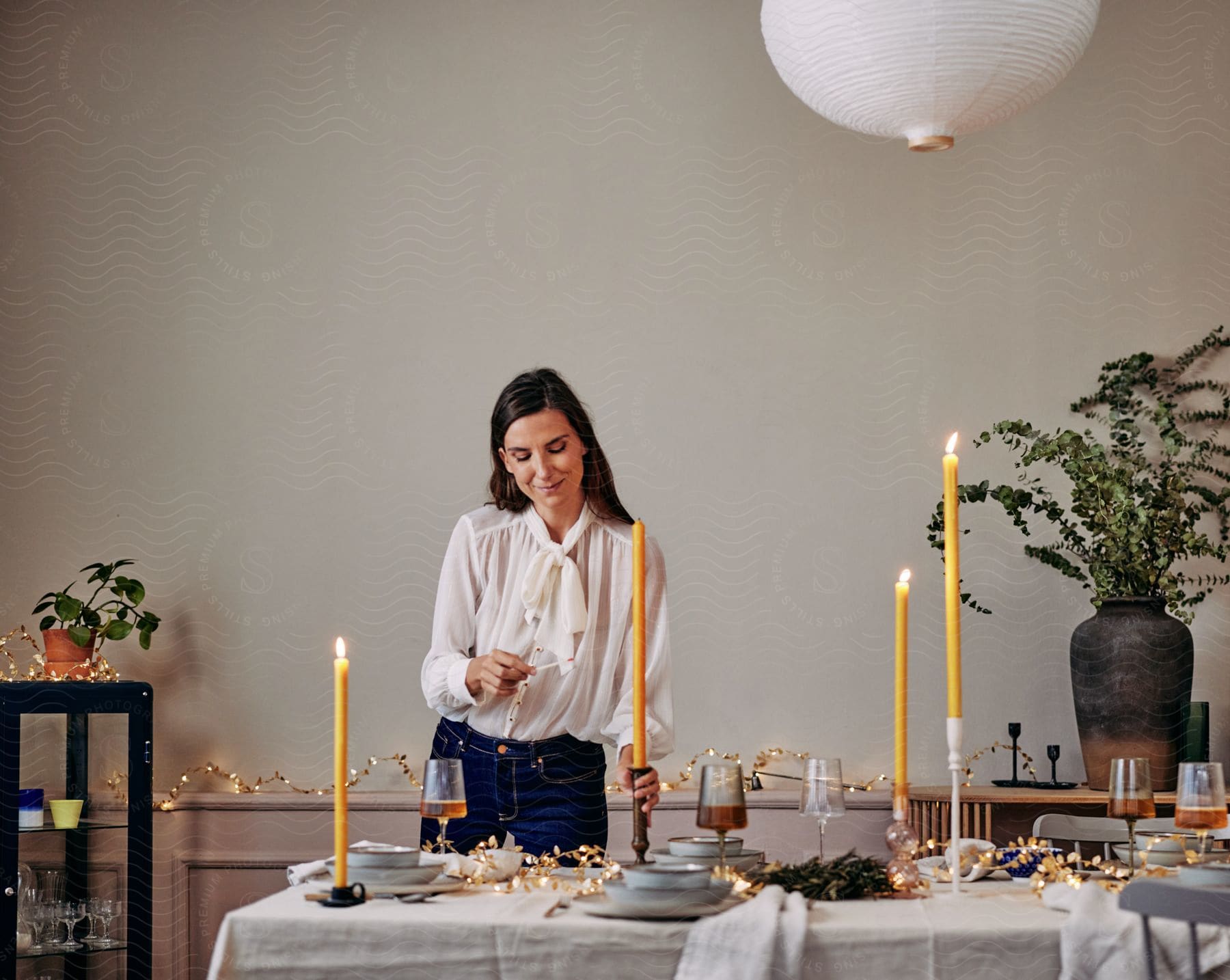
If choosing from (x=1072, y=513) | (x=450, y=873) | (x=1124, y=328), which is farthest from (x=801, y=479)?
(x=450, y=873)

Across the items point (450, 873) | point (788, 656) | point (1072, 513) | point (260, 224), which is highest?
point (260, 224)

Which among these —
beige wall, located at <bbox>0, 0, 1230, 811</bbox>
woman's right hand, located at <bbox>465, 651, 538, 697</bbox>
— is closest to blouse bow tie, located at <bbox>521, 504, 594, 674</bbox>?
woman's right hand, located at <bbox>465, 651, 538, 697</bbox>

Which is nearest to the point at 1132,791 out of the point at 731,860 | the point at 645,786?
the point at 731,860

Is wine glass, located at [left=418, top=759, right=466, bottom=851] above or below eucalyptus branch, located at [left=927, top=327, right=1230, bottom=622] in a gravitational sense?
below

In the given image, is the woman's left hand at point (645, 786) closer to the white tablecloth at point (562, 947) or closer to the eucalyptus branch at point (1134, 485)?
the white tablecloth at point (562, 947)

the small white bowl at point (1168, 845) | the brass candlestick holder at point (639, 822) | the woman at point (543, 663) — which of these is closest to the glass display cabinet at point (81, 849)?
the woman at point (543, 663)

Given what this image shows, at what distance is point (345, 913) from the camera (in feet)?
4.88

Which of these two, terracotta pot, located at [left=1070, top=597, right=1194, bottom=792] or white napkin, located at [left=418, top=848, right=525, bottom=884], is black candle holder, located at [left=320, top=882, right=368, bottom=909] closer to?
white napkin, located at [left=418, top=848, right=525, bottom=884]

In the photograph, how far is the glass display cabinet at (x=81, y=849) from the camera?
2787 mm

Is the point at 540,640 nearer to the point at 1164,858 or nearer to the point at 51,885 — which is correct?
the point at 1164,858

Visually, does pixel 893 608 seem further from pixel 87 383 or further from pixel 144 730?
pixel 87 383

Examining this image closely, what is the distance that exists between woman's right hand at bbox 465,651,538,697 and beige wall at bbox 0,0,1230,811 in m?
1.01

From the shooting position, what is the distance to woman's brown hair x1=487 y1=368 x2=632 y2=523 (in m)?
2.51

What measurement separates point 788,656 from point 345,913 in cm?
184
